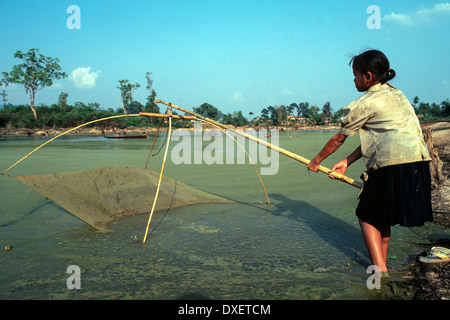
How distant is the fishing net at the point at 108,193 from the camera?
2.90 meters

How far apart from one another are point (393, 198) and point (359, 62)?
80 cm

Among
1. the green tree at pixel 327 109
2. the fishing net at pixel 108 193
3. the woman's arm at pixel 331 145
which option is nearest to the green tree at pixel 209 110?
the green tree at pixel 327 109

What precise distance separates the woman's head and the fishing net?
2.35 metres

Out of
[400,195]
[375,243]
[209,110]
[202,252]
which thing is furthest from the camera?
[209,110]

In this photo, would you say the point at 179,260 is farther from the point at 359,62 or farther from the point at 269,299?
the point at 359,62

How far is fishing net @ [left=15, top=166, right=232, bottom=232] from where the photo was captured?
290 cm

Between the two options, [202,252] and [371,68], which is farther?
[202,252]

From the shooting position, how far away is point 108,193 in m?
3.35

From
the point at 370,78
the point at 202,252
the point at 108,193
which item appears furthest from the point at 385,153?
the point at 108,193

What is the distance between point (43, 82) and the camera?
36.7 m

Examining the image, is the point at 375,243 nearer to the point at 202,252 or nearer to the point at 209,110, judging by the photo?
the point at 202,252

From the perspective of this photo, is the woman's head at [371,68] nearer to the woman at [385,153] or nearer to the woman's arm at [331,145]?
the woman at [385,153]

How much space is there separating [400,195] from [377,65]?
731mm
